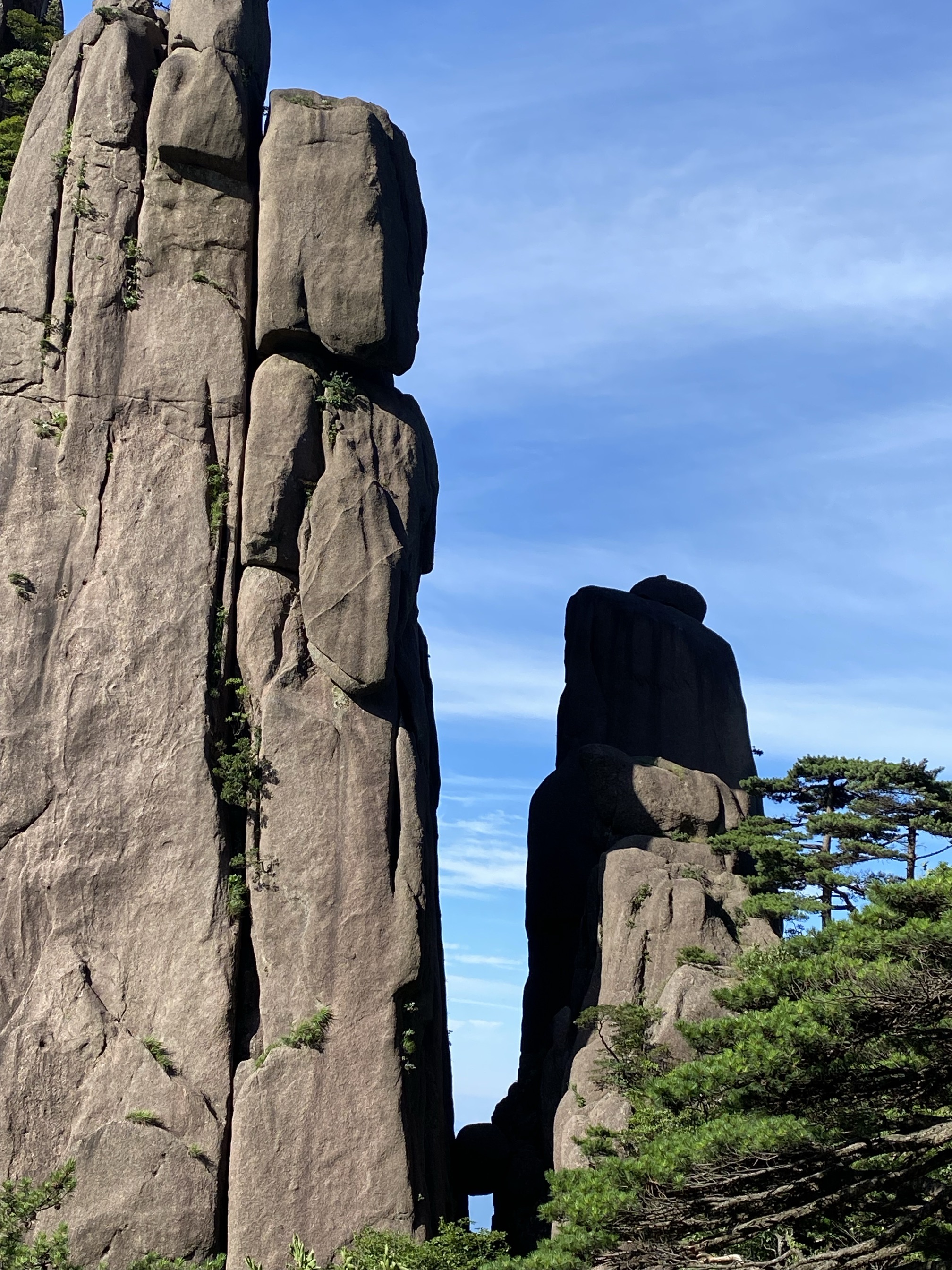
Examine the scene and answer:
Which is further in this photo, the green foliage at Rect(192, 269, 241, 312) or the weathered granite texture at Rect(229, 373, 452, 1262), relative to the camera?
the green foliage at Rect(192, 269, 241, 312)

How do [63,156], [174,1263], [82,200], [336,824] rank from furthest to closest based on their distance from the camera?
[63,156], [82,200], [336,824], [174,1263]

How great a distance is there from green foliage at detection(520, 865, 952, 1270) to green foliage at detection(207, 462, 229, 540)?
639 inches

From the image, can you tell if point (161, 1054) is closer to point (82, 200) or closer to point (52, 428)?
point (52, 428)

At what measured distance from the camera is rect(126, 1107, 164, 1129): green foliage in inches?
1070

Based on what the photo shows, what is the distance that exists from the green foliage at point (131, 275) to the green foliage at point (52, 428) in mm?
3114

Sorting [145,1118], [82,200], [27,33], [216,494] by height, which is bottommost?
[145,1118]

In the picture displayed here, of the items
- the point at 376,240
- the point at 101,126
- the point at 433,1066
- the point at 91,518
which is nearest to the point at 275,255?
the point at 376,240

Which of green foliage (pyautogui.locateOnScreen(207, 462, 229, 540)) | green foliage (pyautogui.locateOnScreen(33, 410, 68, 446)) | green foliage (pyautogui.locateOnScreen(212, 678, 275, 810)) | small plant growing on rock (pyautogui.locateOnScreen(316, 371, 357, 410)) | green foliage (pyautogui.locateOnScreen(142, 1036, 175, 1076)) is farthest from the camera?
small plant growing on rock (pyautogui.locateOnScreen(316, 371, 357, 410))

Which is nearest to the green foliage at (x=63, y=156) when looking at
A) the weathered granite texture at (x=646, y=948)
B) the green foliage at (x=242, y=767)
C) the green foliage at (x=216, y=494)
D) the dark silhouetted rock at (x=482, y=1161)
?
the green foliage at (x=216, y=494)

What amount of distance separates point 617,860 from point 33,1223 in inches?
619

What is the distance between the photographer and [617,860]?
3566 cm

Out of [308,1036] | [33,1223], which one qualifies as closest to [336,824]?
[308,1036]

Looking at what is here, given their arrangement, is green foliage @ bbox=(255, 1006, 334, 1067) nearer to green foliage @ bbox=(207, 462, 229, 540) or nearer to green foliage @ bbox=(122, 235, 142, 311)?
green foliage @ bbox=(207, 462, 229, 540)

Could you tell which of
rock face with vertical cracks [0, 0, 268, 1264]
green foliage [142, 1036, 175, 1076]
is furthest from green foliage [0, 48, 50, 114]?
green foliage [142, 1036, 175, 1076]
